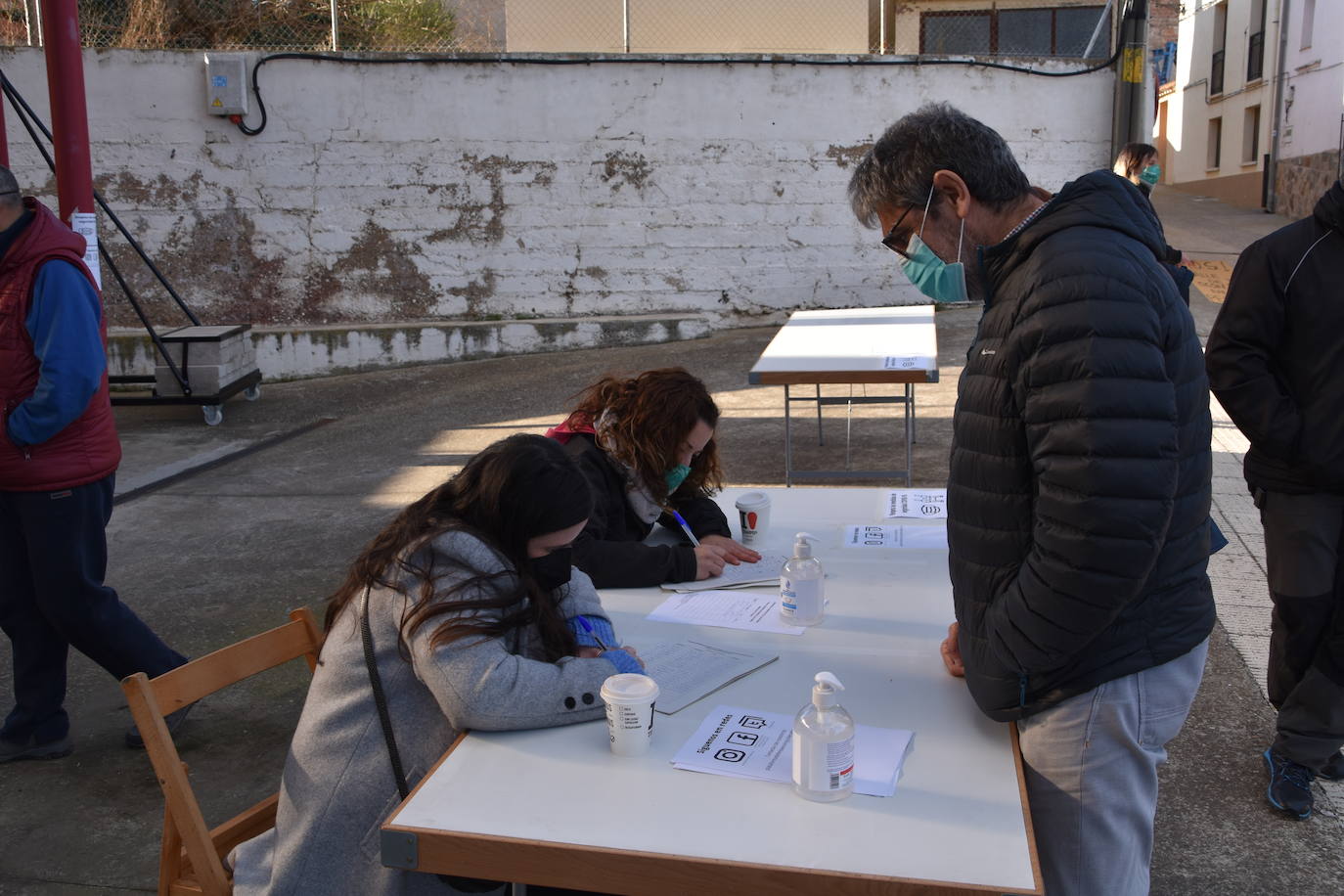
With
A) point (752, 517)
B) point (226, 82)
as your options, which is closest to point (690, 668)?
point (752, 517)

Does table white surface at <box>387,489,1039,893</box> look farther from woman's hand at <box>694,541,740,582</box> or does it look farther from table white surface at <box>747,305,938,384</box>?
table white surface at <box>747,305,938,384</box>

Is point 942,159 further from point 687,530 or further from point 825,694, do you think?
point 687,530

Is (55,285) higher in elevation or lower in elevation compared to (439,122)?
lower

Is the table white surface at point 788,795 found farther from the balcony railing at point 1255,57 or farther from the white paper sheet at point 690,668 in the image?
the balcony railing at point 1255,57

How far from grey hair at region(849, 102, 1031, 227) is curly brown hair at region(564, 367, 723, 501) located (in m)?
1.07

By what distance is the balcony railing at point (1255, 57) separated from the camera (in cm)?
1884

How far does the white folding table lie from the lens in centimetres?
496

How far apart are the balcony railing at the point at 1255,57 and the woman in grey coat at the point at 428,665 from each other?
20.7 meters

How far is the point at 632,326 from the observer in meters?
9.71

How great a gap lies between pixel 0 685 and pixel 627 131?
24.1ft

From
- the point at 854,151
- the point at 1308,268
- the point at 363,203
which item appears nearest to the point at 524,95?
the point at 363,203

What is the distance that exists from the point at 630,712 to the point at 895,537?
1382mm

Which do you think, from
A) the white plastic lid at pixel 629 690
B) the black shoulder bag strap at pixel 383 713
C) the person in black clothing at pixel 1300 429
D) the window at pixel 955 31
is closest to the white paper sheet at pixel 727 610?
the white plastic lid at pixel 629 690

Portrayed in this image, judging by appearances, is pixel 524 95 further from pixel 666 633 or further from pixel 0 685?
pixel 666 633
